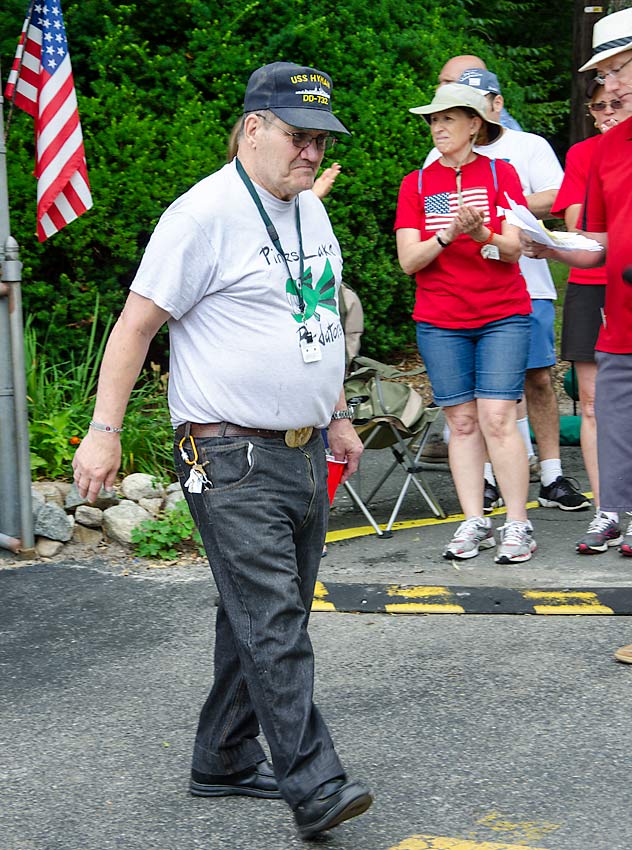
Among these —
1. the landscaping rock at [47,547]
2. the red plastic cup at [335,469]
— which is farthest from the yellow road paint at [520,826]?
the landscaping rock at [47,547]

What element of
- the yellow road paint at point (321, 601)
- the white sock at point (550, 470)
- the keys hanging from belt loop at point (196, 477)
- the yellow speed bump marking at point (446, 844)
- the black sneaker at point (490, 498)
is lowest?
the yellow speed bump marking at point (446, 844)

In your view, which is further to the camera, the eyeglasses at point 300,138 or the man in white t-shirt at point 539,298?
the man in white t-shirt at point 539,298

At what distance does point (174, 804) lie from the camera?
3818 millimetres

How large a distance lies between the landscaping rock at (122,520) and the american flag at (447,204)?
1944 mm

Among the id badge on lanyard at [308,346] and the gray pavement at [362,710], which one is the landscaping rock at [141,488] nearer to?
the gray pavement at [362,710]

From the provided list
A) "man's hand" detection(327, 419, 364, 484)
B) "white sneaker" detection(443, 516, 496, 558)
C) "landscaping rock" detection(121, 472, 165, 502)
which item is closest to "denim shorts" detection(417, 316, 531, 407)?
"white sneaker" detection(443, 516, 496, 558)

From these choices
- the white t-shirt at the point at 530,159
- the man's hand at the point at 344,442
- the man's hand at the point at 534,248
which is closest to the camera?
the man's hand at the point at 344,442

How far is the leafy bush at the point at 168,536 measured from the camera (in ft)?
20.6

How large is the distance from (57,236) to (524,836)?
5.69 meters

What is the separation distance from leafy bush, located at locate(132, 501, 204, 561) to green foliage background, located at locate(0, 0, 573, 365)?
2.32m

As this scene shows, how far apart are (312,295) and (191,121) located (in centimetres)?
566

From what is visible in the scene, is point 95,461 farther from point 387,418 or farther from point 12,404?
point 387,418

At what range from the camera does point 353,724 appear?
14.2 ft

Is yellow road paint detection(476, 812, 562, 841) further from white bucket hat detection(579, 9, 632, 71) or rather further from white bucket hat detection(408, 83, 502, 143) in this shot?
white bucket hat detection(408, 83, 502, 143)
